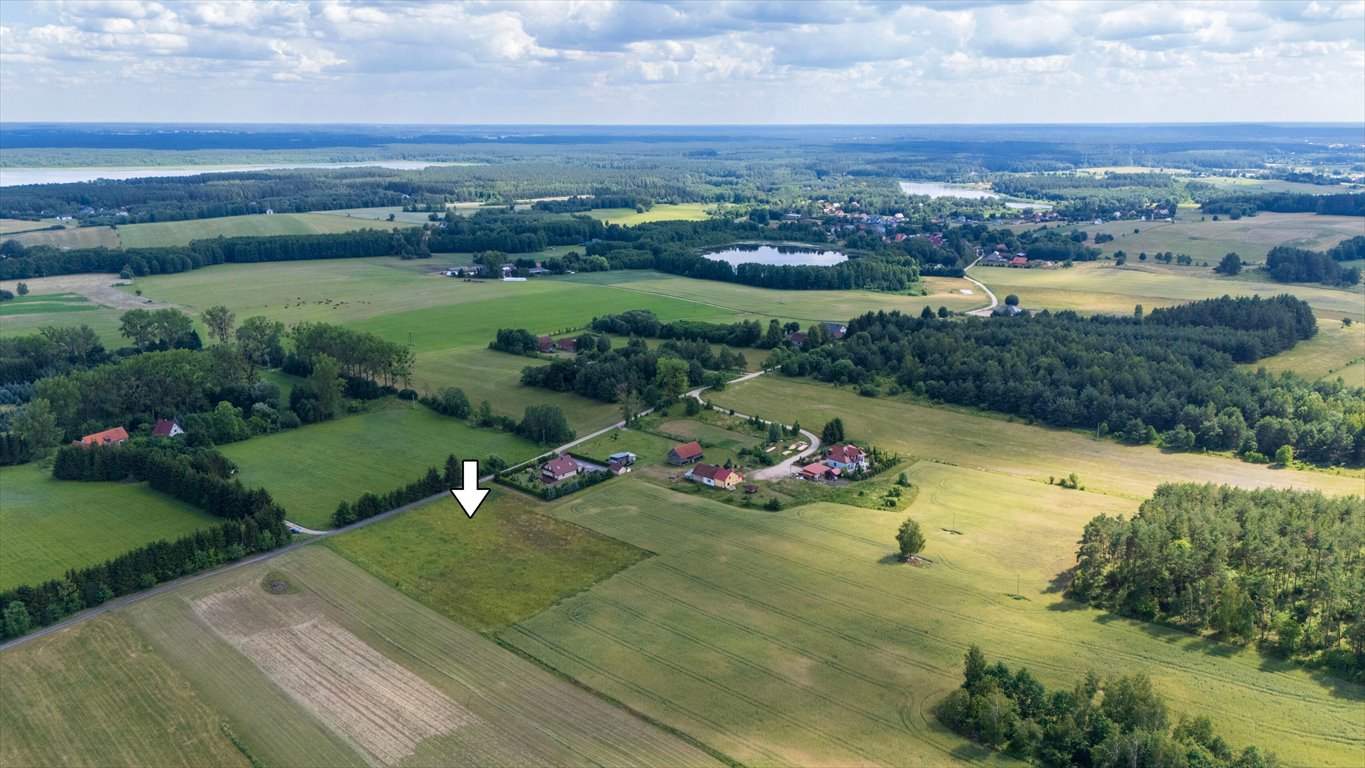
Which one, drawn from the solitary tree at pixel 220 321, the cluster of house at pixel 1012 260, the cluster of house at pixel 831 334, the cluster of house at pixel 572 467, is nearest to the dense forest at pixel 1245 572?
the cluster of house at pixel 572 467

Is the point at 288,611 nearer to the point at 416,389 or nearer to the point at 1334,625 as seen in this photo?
the point at 416,389

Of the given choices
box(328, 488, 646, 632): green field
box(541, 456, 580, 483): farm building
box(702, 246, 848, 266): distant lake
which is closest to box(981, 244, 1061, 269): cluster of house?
box(702, 246, 848, 266): distant lake

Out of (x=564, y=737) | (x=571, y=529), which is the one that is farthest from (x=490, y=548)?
(x=564, y=737)

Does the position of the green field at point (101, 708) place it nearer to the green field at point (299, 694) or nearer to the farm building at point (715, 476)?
the green field at point (299, 694)

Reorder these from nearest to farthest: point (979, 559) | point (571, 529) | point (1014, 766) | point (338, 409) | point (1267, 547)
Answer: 1. point (1014, 766)
2. point (1267, 547)
3. point (979, 559)
4. point (571, 529)
5. point (338, 409)

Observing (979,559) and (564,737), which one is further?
(979,559)

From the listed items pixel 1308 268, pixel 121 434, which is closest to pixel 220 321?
pixel 121 434
